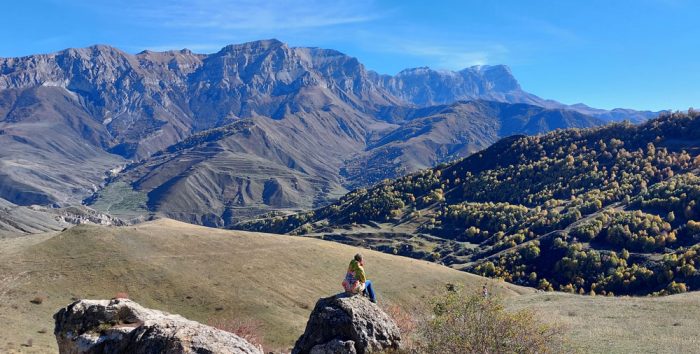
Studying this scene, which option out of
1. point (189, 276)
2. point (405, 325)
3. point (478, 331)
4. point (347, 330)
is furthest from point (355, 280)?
point (189, 276)

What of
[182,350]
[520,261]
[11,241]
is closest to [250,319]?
[182,350]

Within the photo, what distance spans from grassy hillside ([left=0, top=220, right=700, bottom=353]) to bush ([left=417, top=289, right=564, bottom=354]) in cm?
1483

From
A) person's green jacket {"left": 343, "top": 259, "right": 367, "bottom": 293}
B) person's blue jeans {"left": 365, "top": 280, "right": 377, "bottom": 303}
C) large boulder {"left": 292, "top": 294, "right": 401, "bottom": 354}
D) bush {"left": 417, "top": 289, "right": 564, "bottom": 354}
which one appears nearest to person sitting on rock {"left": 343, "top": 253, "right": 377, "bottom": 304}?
person's green jacket {"left": 343, "top": 259, "right": 367, "bottom": 293}

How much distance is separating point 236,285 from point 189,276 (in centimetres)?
751

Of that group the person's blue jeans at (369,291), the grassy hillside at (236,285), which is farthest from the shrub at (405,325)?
the grassy hillside at (236,285)

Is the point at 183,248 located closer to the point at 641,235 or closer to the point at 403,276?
the point at 403,276

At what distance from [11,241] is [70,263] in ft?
79.5

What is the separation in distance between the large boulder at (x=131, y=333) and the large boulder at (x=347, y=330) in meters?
4.24

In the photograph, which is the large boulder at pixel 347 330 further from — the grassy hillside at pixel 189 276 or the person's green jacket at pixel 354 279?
the grassy hillside at pixel 189 276

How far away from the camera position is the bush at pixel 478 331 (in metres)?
23.1

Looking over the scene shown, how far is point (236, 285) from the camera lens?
75.9m

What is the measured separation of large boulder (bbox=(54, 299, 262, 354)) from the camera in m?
20.6

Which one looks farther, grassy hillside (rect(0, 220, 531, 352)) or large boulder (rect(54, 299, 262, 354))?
grassy hillside (rect(0, 220, 531, 352))

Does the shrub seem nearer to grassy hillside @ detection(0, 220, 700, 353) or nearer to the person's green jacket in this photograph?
the person's green jacket
